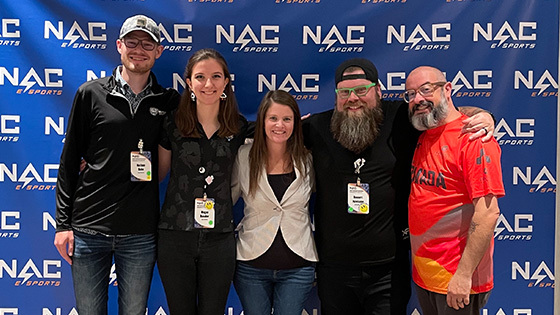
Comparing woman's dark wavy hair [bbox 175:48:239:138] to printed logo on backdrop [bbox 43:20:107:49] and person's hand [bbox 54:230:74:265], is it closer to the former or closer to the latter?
person's hand [bbox 54:230:74:265]

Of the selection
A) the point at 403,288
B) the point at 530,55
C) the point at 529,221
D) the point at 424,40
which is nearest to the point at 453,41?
the point at 424,40

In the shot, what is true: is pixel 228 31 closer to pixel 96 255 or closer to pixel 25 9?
pixel 25 9

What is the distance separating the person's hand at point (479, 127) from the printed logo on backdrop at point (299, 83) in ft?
3.37

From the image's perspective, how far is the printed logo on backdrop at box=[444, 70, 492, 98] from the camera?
9.14 feet

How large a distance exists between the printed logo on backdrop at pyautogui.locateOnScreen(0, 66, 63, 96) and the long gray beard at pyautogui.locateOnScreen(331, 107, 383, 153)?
1733mm

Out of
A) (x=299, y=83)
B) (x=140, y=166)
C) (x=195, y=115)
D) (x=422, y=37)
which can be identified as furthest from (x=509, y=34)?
(x=140, y=166)

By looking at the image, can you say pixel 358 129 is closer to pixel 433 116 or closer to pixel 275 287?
pixel 433 116

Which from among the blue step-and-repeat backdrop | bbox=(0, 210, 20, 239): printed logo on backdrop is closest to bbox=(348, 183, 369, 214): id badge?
the blue step-and-repeat backdrop

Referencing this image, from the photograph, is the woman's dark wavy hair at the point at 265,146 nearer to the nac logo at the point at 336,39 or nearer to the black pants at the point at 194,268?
the black pants at the point at 194,268

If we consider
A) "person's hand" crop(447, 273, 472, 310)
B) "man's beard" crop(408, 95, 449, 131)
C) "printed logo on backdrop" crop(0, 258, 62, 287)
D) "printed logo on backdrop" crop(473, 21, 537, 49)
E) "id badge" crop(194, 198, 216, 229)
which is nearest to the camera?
"person's hand" crop(447, 273, 472, 310)

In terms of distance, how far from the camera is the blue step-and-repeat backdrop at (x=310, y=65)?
109 inches

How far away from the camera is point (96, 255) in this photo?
2.28 m

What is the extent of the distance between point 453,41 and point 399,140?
34.7 inches

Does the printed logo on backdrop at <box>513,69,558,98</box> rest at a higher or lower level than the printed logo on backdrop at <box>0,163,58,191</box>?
higher
